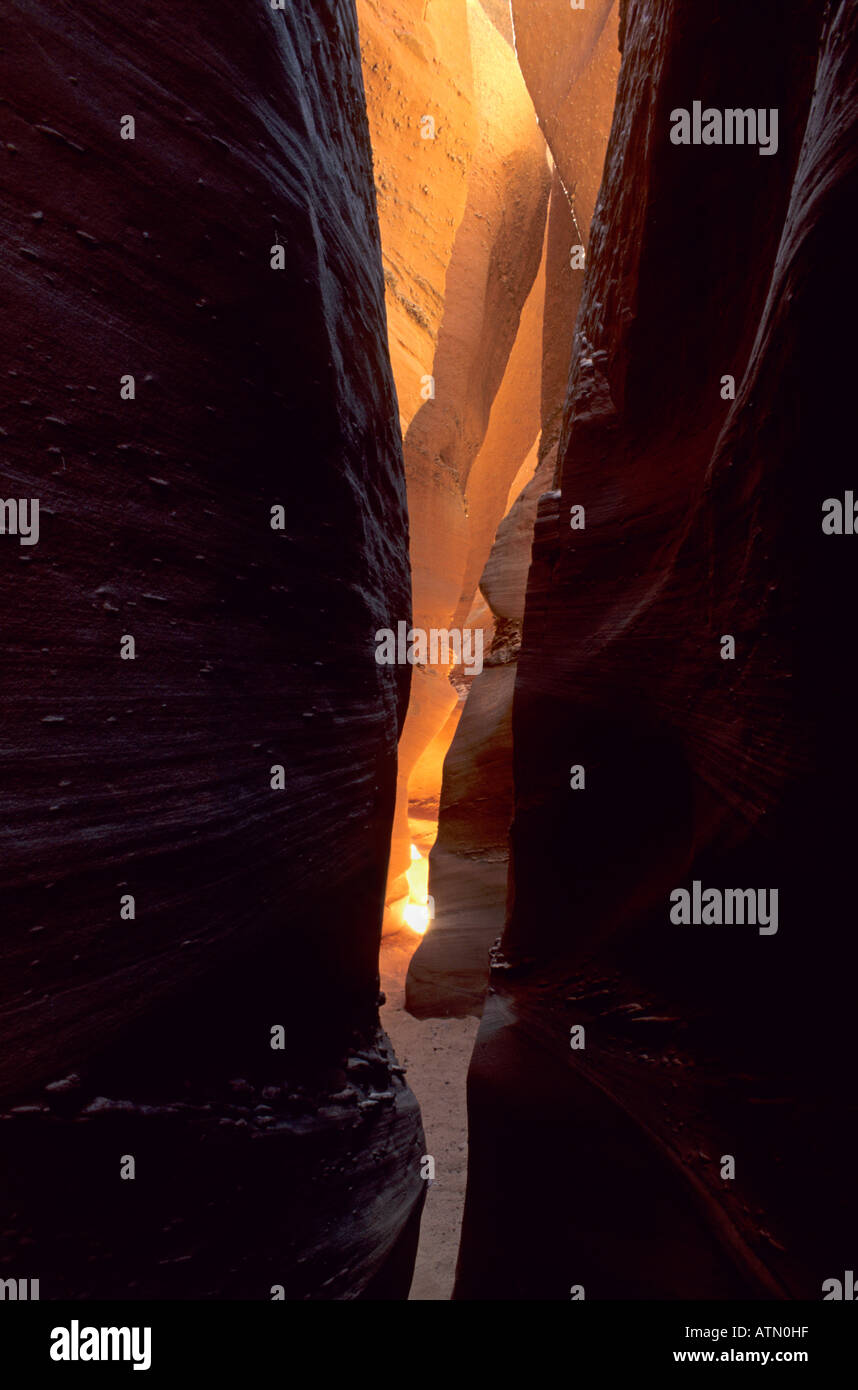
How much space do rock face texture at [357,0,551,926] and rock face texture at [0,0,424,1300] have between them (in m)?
6.55

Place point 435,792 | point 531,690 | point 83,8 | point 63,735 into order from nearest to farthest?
point 63,735
point 83,8
point 531,690
point 435,792

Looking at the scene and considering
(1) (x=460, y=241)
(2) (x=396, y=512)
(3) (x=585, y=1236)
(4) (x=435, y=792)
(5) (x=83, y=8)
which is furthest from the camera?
(4) (x=435, y=792)

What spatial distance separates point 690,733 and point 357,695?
131 cm

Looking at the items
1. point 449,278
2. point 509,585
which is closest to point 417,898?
point 509,585

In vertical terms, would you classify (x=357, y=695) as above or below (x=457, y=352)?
below

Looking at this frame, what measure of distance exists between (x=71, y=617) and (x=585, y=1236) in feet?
10.4

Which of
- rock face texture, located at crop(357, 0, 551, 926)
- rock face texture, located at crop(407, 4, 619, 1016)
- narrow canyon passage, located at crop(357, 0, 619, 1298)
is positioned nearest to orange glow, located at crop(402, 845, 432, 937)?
narrow canyon passage, located at crop(357, 0, 619, 1298)

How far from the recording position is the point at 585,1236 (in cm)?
287

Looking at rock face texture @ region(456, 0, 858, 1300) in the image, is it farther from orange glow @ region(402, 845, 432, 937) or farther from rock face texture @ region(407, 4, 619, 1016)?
orange glow @ region(402, 845, 432, 937)

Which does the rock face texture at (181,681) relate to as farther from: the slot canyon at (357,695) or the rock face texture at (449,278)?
the rock face texture at (449,278)

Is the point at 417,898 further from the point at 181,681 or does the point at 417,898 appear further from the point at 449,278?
the point at 181,681

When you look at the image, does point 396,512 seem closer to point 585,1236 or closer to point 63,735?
point 63,735

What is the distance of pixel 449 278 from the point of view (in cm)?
1230
